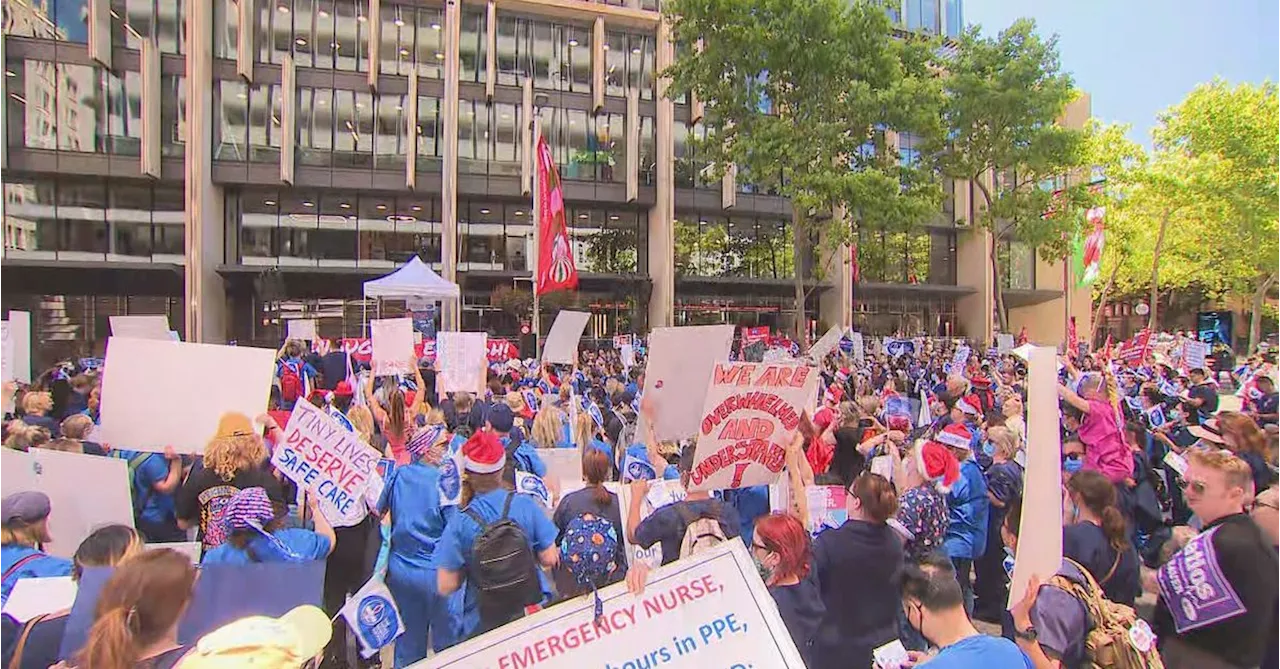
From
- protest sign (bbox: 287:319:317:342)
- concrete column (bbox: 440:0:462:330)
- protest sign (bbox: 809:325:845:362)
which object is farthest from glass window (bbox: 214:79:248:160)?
protest sign (bbox: 809:325:845:362)

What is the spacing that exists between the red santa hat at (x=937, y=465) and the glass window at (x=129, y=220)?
34.7 meters

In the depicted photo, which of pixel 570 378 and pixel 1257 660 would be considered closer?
pixel 1257 660

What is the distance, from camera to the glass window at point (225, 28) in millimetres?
32594

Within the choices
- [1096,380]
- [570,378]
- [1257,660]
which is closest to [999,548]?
[1096,380]

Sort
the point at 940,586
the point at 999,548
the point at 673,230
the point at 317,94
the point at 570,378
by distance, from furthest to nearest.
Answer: the point at 673,230
the point at 317,94
the point at 570,378
the point at 999,548
the point at 940,586

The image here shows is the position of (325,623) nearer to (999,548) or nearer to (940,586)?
(940,586)

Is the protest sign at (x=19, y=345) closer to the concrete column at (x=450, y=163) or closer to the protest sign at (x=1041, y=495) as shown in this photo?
the protest sign at (x=1041, y=495)

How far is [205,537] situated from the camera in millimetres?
4449

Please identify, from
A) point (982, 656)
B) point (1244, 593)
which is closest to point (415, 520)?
point (982, 656)

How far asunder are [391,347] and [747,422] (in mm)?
7065

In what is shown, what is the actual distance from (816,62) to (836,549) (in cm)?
1821

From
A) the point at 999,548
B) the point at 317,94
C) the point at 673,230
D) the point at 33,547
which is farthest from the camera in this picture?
the point at 673,230

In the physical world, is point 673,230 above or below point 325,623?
above

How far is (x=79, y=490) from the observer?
13.8 feet
